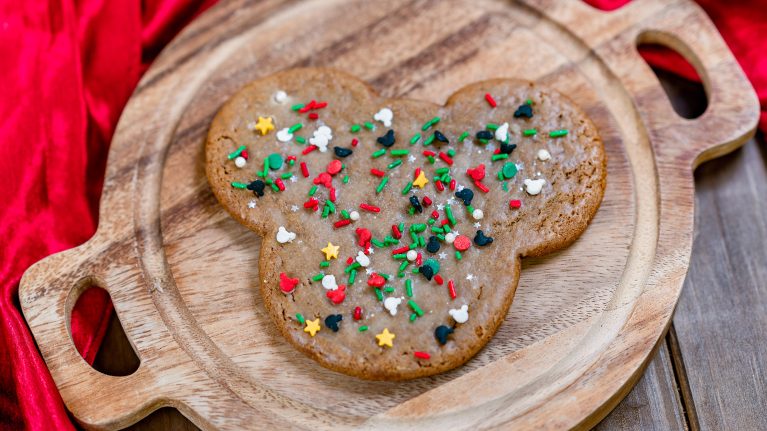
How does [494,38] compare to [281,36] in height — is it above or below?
below

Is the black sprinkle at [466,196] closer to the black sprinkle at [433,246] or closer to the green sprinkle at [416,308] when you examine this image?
the black sprinkle at [433,246]

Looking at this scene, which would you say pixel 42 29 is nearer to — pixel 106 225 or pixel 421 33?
pixel 106 225

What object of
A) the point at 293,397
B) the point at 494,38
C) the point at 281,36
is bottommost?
the point at 293,397

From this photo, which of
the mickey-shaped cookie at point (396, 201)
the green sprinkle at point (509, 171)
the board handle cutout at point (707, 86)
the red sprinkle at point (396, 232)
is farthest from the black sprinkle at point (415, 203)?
the board handle cutout at point (707, 86)

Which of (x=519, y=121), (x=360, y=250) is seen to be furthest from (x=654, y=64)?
(x=360, y=250)

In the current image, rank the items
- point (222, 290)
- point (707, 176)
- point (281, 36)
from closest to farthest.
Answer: point (222, 290)
point (707, 176)
point (281, 36)

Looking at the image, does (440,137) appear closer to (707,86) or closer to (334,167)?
(334,167)

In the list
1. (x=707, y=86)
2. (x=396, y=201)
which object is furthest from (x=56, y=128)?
(x=707, y=86)
